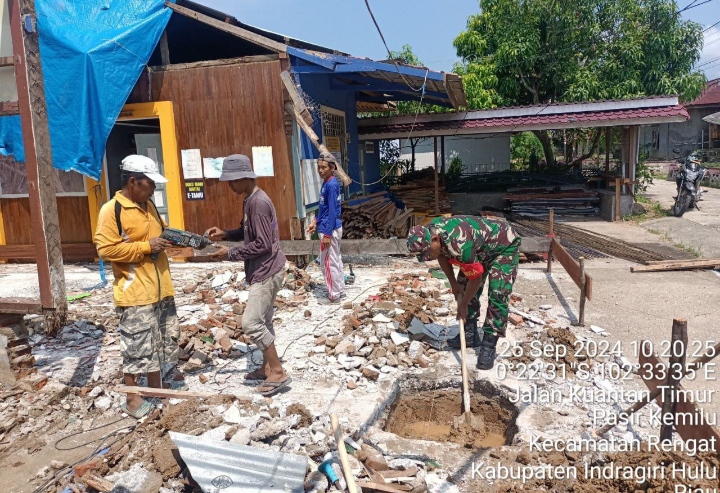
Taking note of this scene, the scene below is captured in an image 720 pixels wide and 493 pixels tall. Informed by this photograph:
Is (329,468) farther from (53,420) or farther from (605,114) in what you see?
(605,114)

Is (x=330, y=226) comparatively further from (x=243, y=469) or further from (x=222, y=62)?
(x=243, y=469)

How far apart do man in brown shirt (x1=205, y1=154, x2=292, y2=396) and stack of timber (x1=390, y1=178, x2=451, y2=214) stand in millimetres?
9955

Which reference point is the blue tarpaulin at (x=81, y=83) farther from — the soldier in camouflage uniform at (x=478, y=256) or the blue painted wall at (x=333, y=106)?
the soldier in camouflage uniform at (x=478, y=256)

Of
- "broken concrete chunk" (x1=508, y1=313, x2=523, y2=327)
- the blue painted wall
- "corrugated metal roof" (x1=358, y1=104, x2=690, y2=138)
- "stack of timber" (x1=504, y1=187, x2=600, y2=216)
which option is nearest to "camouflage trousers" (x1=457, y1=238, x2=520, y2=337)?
"broken concrete chunk" (x1=508, y1=313, x2=523, y2=327)

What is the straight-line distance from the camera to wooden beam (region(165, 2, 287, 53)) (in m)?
8.48

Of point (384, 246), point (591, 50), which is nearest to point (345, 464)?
point (384, 246)

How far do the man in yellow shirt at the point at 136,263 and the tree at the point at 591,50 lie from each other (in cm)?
1526

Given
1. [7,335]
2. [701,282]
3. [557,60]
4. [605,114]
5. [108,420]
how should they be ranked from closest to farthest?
[108,420] → [7,335] → [701,282] → [605,114] → [557,60]

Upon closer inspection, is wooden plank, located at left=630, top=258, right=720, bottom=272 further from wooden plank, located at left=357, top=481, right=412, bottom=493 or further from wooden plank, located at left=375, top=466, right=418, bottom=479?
wooden plank, located at left=357, top=481, right=412, bottom=493

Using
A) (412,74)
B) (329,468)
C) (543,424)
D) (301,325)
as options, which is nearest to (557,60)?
(412,74)

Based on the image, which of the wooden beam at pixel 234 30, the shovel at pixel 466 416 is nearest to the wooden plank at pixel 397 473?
the shovel at pixel 466 416

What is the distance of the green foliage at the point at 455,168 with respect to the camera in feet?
60.1

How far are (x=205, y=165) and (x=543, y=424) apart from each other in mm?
→ 7167

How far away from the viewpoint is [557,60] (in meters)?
18.1
